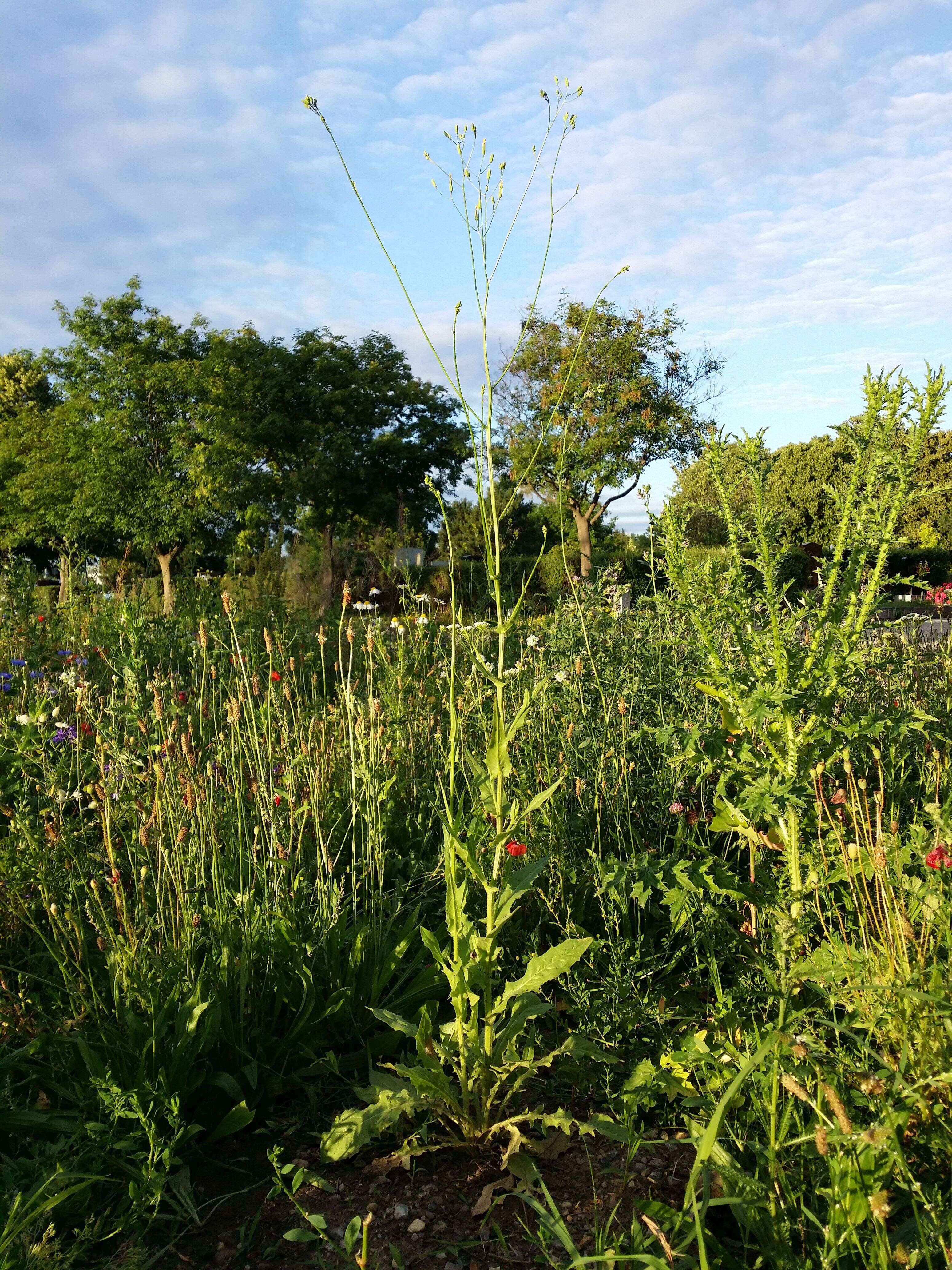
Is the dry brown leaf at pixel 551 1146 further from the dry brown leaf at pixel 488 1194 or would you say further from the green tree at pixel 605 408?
the green tree at pixel 605 408

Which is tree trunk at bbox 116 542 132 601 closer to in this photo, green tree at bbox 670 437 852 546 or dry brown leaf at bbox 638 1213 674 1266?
dry brown leaf at bbox 638 1213 674 1266

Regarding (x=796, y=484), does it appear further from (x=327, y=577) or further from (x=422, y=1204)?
(x=422, y=1204)

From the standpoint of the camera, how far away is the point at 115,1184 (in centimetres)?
187

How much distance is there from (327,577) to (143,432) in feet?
60.7

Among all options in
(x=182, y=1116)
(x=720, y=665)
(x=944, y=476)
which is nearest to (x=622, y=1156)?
(x=182, y=1116)

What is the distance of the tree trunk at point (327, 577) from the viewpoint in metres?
10.6

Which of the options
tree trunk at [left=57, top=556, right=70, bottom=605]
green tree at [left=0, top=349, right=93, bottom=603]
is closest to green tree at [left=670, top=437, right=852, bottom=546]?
green tree at [left=0, top=349, right=93, bottom=603]

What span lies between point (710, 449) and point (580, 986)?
1501 mm

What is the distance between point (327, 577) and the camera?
36.1ft

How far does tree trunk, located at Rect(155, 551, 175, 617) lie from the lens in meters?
8.55

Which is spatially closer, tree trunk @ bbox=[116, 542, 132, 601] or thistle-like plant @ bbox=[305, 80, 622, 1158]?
thistle-like plant @ bbox=[305, 80, 622, 1158]

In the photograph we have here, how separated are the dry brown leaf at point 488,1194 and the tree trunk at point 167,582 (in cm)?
612

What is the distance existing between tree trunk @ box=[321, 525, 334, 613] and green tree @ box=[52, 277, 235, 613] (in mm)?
13511

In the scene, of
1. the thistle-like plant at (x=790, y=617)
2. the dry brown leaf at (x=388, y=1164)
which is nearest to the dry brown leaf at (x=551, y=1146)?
the dry brown leaf at (x=388, y=1164)
